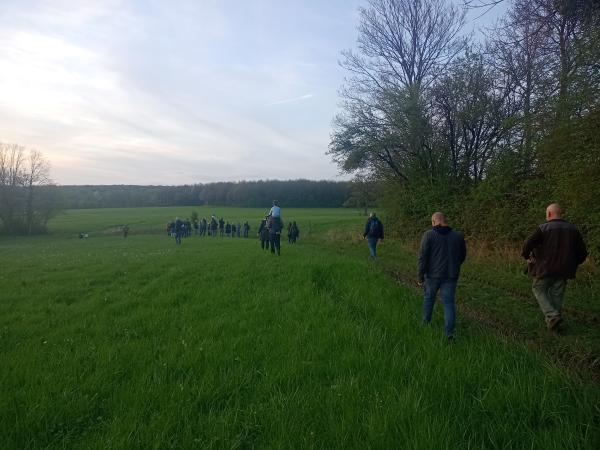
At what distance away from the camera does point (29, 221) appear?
46.9 meters

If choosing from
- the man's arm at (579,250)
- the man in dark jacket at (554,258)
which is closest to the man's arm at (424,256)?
the man in dark jacket at (554,258)

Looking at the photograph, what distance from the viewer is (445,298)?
502 centimetres

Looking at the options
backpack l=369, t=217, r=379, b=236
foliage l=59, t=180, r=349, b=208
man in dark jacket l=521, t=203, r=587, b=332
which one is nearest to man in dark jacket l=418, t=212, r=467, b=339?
man in dark jacket l=521, t=203, r=587, b=332

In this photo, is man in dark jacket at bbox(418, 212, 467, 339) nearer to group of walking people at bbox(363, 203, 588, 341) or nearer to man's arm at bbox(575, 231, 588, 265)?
group of walking people at bbox(363, 203, 588, 341)

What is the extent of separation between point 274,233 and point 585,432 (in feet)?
38.1

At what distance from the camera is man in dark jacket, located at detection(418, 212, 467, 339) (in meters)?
5.09

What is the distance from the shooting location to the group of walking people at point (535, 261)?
511cm

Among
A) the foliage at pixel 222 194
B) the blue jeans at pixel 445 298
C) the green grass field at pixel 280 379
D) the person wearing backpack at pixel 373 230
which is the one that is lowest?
the green grass field at pixel 280 379

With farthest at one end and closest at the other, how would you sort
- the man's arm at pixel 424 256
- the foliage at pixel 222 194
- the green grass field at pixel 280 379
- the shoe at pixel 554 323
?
the foliage at pixel 222 194 → the shoe at pixel 554 323 → the man's arm at pixel 424 256 → the green grass field at pixel 280 379

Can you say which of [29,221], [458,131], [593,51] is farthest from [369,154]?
[29,221]

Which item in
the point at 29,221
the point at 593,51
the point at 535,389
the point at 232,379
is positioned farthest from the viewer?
the point at 29,221

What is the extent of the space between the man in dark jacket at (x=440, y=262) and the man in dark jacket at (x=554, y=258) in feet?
5.09

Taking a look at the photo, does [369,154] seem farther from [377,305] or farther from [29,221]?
[29,221]

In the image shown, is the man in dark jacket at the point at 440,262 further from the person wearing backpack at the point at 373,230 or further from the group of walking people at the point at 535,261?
the person wearing backpack at the point at 373,230
